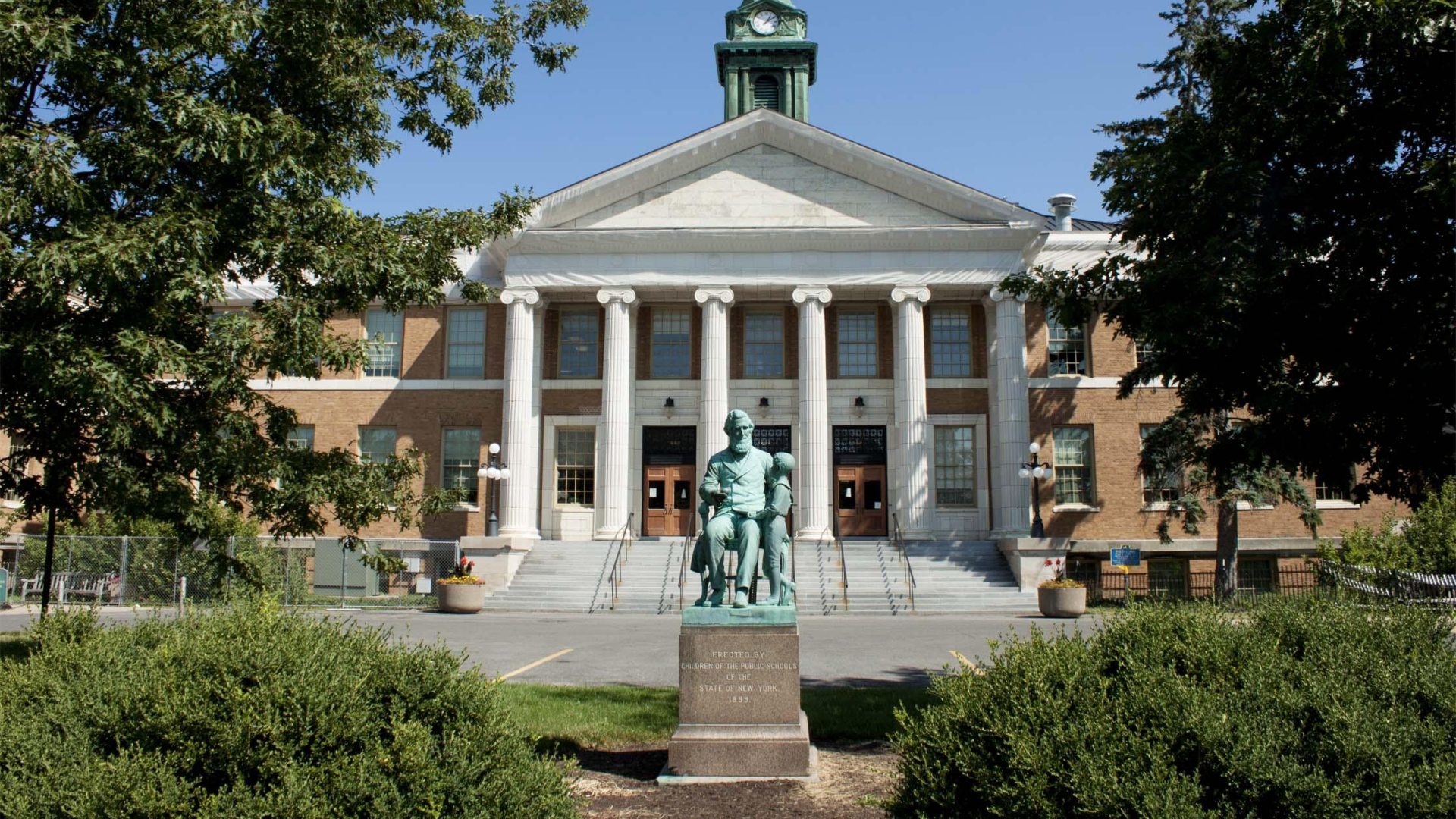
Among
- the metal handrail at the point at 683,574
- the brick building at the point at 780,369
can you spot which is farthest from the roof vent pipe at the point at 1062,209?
the metal handrail at the point at 683,574

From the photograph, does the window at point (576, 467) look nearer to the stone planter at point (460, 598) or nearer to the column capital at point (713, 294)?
the column capital at point (713, 294)

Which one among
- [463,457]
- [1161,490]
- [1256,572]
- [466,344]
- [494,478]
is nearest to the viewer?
[494,478]

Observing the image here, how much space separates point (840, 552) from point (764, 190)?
11.3m

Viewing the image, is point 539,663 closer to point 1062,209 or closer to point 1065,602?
point 1065,602

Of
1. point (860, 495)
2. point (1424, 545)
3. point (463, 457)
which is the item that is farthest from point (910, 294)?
point (1424, 545)

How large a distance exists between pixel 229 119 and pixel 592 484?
25.3m

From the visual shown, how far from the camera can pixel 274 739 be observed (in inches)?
206

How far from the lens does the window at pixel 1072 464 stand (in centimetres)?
3325

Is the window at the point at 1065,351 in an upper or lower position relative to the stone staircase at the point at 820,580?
upper

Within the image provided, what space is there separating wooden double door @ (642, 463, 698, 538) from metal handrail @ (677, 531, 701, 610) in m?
1.62

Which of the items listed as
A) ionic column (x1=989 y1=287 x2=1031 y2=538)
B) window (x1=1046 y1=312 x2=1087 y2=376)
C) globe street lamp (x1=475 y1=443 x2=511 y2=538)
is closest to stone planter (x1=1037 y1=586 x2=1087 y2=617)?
ionic column (x1=989 y1=287 x2=1031 y2=538)

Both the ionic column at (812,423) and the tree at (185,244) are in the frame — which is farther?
the ionic column at (812,423)

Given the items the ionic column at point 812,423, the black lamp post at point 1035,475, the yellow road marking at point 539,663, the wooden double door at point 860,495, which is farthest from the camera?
the wooden double door at point 860,495

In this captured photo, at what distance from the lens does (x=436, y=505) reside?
12.2m
